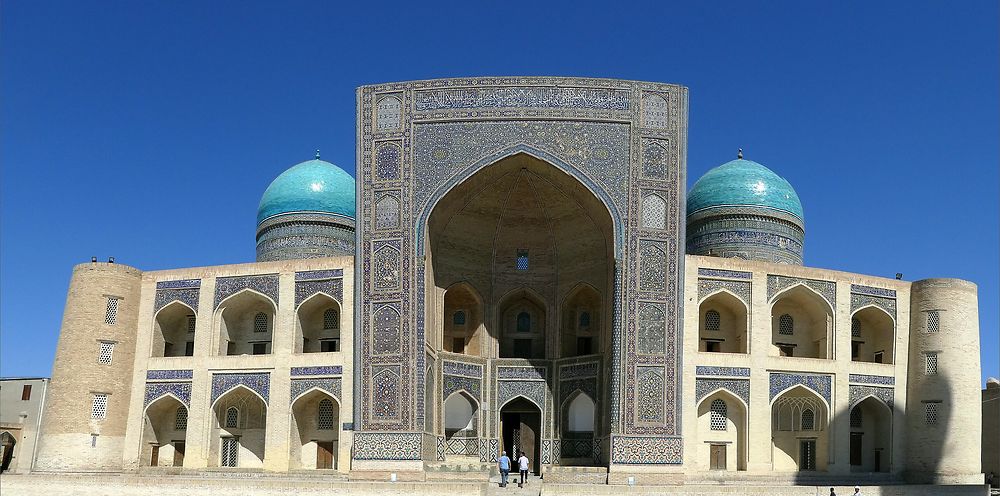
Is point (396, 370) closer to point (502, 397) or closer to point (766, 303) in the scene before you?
point (502, 397)

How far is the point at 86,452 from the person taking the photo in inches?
736

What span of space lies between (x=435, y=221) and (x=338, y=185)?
5786 millimetres

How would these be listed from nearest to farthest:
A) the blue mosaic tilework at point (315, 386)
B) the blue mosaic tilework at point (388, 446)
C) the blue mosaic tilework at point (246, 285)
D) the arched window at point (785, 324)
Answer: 1. the blue mosaic tilework at point (388, 446)
2. the blue mosaic tilework at point (315, 386)
3. the blue mosaic tilework at point (246, 285)
4. the arched window at point (785, 324)

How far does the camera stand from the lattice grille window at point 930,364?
1922 centimetres

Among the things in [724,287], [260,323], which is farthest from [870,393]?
[260,323]

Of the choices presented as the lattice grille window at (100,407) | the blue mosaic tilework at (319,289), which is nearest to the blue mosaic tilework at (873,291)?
the blue mosaic tilework at (319,289)

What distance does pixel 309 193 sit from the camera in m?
A: 23.6

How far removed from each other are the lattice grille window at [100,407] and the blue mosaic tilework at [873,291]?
13.8 meters

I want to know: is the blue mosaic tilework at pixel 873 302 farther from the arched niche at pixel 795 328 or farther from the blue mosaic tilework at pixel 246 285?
the blue mosaic tilework at pixel 246 285

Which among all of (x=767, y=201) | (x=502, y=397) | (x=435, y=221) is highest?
(x=767, y=201)

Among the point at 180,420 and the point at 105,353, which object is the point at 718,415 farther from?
the point at 105,353

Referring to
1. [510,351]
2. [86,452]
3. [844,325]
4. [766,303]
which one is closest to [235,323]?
[86,452]

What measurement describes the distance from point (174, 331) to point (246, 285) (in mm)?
2262

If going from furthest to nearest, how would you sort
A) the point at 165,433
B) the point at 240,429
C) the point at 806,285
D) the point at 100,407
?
1. the point at 165,433
2. the point at 240,429
3. the point at 806,285
4. the point at 100,407
